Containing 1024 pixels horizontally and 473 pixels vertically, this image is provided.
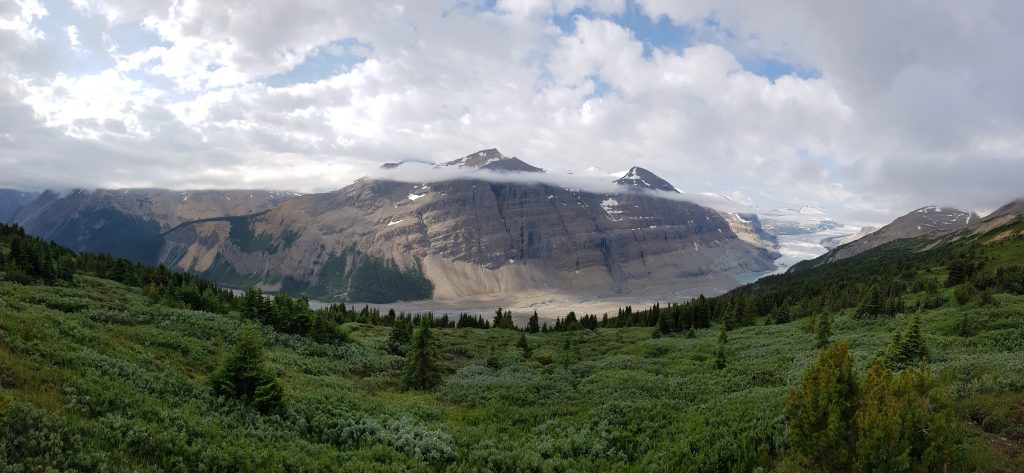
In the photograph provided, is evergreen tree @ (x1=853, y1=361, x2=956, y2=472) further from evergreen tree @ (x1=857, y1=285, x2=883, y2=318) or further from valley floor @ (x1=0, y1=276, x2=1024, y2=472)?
evergreen tree @ (x1=857, y1=285, x2=883, y2=318)

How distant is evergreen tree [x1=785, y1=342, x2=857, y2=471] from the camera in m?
12.9

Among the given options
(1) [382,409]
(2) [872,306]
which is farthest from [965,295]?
(1) [382,409]

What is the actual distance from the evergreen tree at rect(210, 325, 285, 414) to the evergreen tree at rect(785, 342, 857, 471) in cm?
2002

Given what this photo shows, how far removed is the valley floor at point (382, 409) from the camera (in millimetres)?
13836

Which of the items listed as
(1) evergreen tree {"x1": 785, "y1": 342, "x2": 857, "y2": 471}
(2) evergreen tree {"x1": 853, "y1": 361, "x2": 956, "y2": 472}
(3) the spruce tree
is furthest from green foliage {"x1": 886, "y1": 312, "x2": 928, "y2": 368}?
(2) evergreen tree {"x1": 853, "y1": 361, "x2": 956, "y2": 472}

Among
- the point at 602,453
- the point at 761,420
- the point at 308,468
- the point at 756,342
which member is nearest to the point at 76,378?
the point at 308,468

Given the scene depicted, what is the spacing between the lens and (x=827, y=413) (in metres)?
13.7

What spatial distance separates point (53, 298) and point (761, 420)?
4433 cm

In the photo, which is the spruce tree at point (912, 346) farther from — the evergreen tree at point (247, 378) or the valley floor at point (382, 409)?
the evergreen tree at point (247, 378)

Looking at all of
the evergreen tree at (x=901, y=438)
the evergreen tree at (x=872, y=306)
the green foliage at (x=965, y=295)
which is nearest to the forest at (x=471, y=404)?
the evergreen tree at (x=901, y=438)

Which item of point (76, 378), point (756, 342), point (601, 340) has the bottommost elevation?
point (601, 340)

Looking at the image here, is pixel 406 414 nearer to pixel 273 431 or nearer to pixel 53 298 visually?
pixel 273 431

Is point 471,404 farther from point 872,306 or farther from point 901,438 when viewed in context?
point 872,306

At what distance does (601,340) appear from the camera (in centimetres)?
7419
